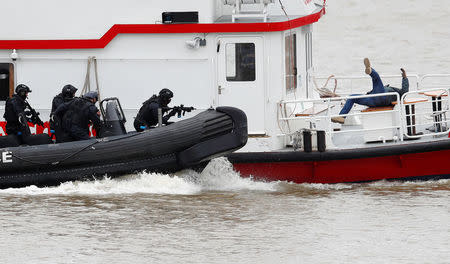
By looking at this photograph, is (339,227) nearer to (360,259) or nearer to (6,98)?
(360,259)

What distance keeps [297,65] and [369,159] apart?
7.00 ft

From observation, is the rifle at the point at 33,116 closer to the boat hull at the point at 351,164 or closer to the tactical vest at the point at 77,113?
the tactical vest at the point at 77,113

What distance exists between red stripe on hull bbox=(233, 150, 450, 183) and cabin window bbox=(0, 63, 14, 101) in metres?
3.27

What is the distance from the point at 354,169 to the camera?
13.6 meters

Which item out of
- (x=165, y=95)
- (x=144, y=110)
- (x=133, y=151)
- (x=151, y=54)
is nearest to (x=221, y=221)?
(x=133, y=151)

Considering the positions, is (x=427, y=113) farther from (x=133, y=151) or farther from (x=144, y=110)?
(x=133, y=151)

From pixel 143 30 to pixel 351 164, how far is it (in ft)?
10.6

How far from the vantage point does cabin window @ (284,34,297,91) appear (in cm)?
1427

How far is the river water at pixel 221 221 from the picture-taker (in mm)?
10961

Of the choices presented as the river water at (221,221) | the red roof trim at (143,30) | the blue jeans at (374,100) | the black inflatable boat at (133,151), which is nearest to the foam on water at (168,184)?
the river water at (221,221)

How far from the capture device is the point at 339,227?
11.9m

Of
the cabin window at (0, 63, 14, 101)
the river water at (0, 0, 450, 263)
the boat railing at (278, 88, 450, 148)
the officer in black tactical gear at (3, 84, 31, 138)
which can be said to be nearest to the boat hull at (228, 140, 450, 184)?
the river water at (0, 0, 450, 263)

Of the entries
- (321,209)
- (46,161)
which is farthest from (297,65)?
(46,161)

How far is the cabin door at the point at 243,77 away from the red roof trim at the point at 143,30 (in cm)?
22
